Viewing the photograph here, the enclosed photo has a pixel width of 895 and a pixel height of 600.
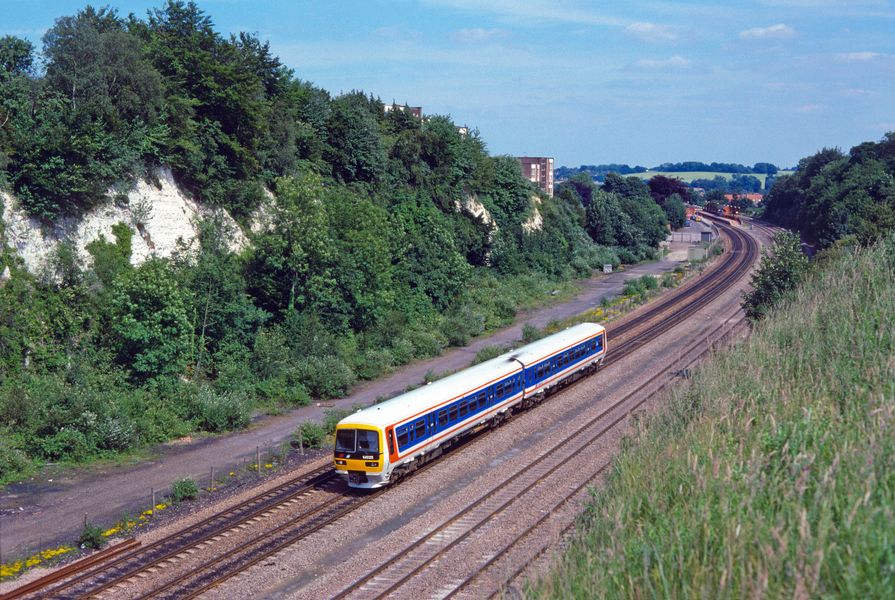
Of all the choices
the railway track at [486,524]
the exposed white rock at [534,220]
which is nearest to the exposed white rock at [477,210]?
the exposed white rock at [534,220]

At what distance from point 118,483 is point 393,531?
366 inches

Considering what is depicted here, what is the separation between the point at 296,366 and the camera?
35.2 meters

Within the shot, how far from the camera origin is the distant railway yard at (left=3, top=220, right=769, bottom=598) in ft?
55.9

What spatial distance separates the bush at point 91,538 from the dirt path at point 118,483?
1.86ft

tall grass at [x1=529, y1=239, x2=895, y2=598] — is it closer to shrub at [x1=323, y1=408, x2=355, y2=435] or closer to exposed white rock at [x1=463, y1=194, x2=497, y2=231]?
shrub at [x1=323, y1=408, x2=355, y2=435]

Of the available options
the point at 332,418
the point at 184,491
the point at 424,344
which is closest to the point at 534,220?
the point at 424,344

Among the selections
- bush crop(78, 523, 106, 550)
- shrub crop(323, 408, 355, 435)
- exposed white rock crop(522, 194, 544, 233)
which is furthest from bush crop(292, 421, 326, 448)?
exposed white rock crop(522, 194, 544, 233)

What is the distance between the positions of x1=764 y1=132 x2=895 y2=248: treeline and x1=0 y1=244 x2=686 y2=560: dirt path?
38836 millimetres

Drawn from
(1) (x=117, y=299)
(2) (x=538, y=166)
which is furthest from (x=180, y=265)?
(2) (x=538, y=166)

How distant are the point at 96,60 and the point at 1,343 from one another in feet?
43.4

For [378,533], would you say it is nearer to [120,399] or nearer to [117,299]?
[120,399]

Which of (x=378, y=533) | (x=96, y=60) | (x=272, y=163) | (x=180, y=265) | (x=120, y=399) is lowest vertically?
(x=378, y=533)

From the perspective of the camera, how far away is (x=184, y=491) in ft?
73.5

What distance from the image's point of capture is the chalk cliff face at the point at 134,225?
30.2 m
